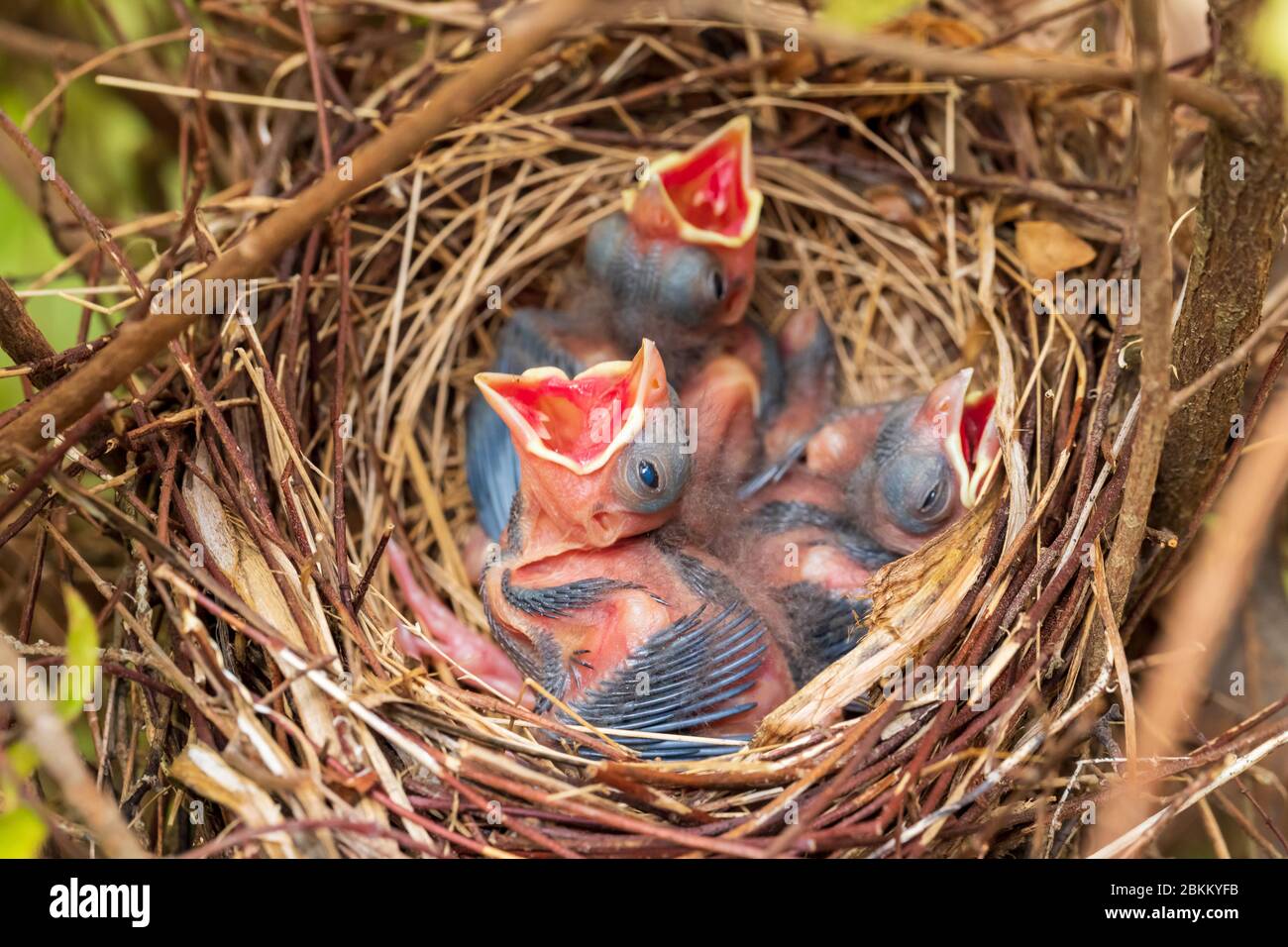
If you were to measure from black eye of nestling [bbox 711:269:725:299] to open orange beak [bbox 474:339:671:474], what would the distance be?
34 centimetres

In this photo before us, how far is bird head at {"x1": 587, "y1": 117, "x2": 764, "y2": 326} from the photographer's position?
Answer: 1.68m

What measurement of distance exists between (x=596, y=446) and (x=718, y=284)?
16.8 inches

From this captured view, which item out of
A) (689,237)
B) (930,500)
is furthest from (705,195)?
(930,500)

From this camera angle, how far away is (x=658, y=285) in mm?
1699

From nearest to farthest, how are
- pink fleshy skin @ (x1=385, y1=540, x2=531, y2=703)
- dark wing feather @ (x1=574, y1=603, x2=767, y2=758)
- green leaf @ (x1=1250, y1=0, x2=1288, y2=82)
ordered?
green leaf @ (x1=1250, y1=0, x2=1288, y2=82) < dark wing feather @ (x1=574, y1=603, x2=767, y2=758) < pink fleshy skin @ (x1=385, y1=540, x2=531, y2=703)

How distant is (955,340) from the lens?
1.81m

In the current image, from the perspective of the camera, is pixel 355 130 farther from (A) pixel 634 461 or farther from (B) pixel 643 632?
(B) pixel 643 632

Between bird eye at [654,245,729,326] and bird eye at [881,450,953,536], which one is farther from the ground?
bird eye at [654,245,729,326]

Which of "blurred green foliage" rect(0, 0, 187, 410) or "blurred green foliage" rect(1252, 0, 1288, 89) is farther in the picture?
"blurred green foliage" rect(0, 0, 187, 410)

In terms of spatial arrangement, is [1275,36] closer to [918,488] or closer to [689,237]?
[918,488]

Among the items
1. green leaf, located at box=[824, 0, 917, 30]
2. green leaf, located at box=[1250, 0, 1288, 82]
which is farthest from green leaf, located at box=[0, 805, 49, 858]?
green leaf, located at box=[1250, 0, 1288, 82]

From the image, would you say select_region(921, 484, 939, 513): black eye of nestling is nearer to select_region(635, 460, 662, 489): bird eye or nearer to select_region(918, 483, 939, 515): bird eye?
select_region(918, 483, 939, 515): bird eye

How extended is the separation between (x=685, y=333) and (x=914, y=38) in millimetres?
624
